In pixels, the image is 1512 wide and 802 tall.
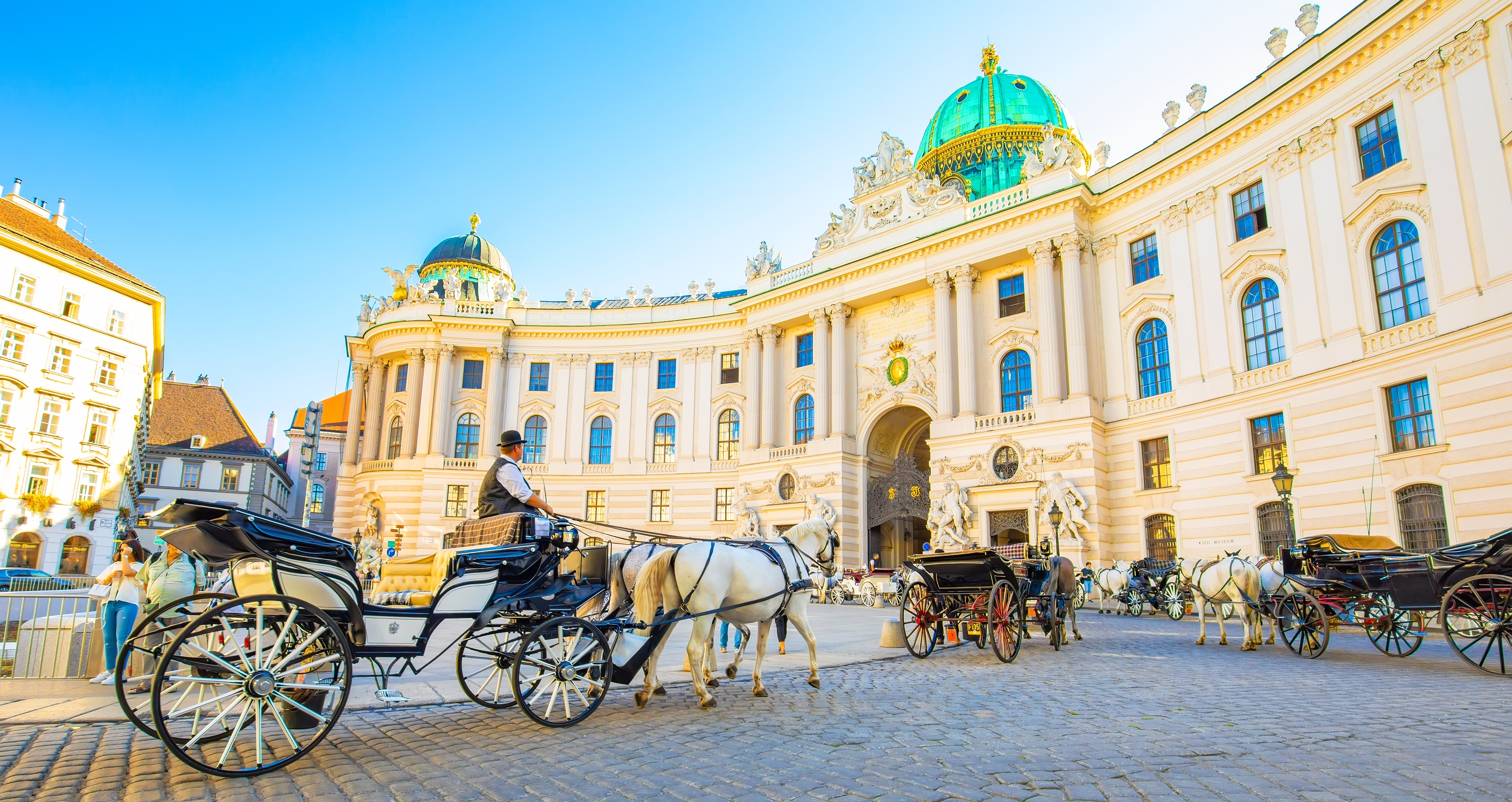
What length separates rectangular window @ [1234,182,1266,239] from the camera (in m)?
23.9

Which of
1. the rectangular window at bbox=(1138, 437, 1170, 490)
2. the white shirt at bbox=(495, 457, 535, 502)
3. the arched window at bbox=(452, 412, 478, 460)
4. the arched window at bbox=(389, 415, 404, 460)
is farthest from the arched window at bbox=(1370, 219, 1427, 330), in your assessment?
the arched window at bbox=(389, 415, 404, 460)

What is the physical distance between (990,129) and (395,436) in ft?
108

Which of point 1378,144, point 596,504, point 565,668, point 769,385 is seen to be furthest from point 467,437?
point 1378,144

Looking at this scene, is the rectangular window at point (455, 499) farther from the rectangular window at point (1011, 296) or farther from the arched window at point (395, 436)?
the rectangular window at point (1011, 296)

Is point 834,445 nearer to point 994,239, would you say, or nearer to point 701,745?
point 994,239

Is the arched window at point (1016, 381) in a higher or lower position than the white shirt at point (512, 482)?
higher

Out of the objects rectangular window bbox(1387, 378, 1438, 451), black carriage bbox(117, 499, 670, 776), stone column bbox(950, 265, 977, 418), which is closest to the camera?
black carriage bbox(117, 499, 670, 776)

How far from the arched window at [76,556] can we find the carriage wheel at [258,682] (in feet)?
124

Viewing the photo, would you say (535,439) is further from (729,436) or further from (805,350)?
(805,350)

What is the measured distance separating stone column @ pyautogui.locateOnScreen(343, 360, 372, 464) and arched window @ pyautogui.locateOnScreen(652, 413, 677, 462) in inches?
628

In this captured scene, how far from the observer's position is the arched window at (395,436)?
41875 millimetres

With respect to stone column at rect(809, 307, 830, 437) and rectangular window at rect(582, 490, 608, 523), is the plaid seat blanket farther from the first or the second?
rectangular window at rect(582, 490, 608, 523)

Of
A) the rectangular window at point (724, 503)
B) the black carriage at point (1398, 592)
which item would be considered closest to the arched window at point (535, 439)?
the rectangular window at point (724, 503)

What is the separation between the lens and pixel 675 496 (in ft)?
129
